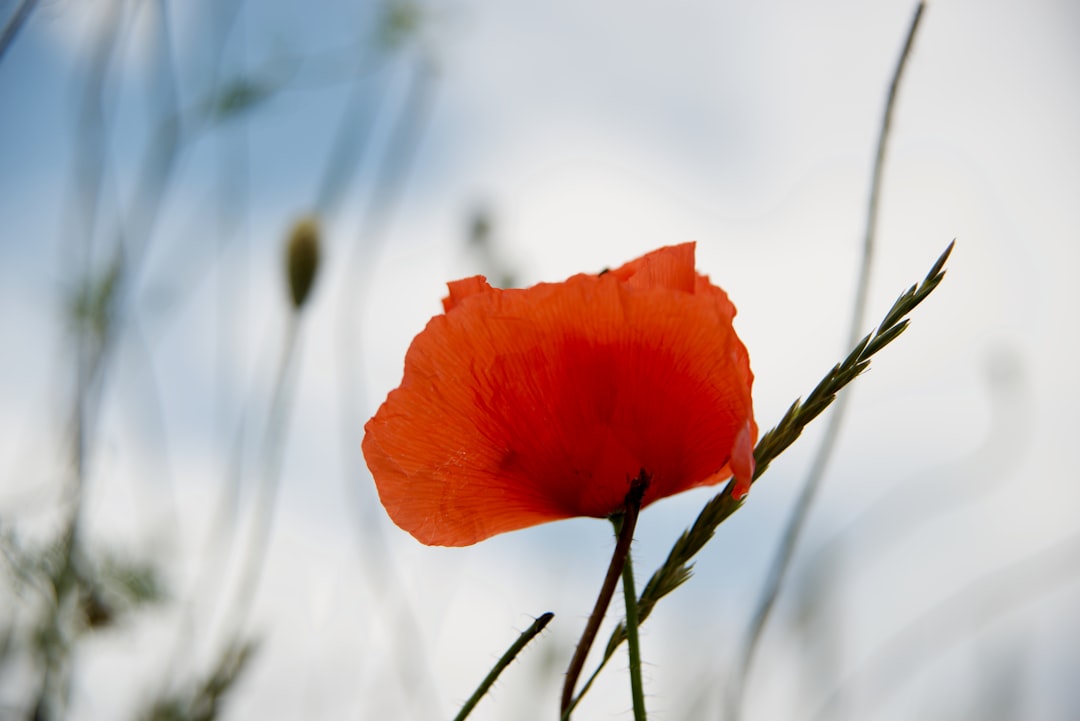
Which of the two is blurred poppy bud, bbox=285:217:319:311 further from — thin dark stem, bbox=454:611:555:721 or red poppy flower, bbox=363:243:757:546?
thin dark stem, bbox=454:611:555:721

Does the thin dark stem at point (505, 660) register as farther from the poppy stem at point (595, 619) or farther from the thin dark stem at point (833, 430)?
the thin dark stem at point (833, 430)

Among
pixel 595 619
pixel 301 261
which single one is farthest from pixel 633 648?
pixel 301 261

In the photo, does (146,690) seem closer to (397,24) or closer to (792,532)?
(792,532)

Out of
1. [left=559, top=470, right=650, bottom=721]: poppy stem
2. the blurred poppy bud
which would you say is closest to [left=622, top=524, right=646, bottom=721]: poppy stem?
[left=559, top=470, right=650, bottom=721]: poppy stem

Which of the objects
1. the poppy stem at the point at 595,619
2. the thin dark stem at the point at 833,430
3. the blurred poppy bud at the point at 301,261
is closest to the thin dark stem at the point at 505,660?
the poppy stem at the point at 595,619

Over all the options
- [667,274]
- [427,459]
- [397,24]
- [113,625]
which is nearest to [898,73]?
[667,274]

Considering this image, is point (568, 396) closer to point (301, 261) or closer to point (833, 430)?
point (833, 430)
